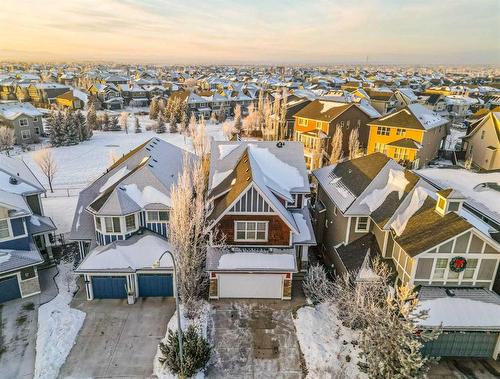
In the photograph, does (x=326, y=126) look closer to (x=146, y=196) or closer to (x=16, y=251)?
(x=146, y=196)

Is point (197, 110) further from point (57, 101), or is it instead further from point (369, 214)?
point (369, 214)

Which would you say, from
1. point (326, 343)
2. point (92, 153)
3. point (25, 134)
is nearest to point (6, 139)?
point (25, 134)

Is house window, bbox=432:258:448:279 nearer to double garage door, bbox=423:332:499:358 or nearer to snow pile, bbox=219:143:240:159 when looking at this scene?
double garage door, bbox=423:332:499:358

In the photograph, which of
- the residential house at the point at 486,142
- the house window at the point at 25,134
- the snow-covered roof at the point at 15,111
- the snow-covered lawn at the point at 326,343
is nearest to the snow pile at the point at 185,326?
the snow-covered lawn at the point at 326,343

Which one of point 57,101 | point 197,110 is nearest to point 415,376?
point 197,110

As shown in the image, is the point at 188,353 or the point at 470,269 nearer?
the point at 188,353

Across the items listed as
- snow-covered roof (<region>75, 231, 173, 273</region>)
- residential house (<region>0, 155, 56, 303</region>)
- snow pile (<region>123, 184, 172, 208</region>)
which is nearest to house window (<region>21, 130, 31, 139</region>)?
residential house (<region>0, 155, 56, 303</region>)
